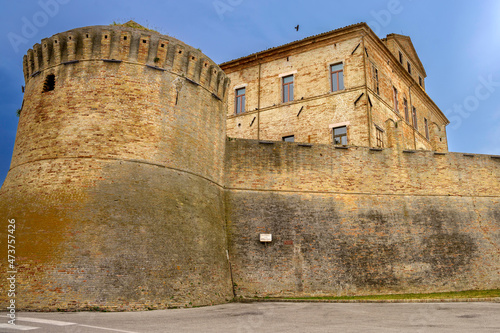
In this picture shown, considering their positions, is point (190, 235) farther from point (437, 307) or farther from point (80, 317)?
point (437, 307)

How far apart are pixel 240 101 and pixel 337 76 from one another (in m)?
6.89

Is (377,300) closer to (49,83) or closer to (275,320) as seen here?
(275,320)

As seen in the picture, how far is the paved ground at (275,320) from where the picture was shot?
7480mm

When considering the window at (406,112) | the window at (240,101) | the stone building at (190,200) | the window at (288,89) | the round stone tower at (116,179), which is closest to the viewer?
the round stone tower at (116,179)

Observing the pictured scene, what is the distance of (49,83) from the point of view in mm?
14055

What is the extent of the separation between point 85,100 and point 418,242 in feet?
45.1

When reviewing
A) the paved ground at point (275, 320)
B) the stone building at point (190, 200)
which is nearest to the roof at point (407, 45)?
the stone building at point (190, 200)

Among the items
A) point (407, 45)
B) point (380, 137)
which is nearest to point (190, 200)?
point (380, 137)

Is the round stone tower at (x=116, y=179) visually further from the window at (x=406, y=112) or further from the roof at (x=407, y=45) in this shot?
the roof at (x=407, y=45)

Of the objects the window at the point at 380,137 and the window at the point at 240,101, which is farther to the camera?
the window at the point at 240,101

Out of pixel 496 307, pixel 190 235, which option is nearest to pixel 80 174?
pixel 190 235

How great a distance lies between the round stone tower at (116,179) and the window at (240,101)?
11627mm

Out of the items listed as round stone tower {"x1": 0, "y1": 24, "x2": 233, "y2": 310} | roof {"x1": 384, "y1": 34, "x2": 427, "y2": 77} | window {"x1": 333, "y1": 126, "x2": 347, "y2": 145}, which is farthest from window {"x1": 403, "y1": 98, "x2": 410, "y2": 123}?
round stone tower {"x1": 0, "y1": 24, "x2": 233, "y2": 310}

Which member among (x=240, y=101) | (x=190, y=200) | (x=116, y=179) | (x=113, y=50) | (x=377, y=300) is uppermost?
(x=240, y=101)
